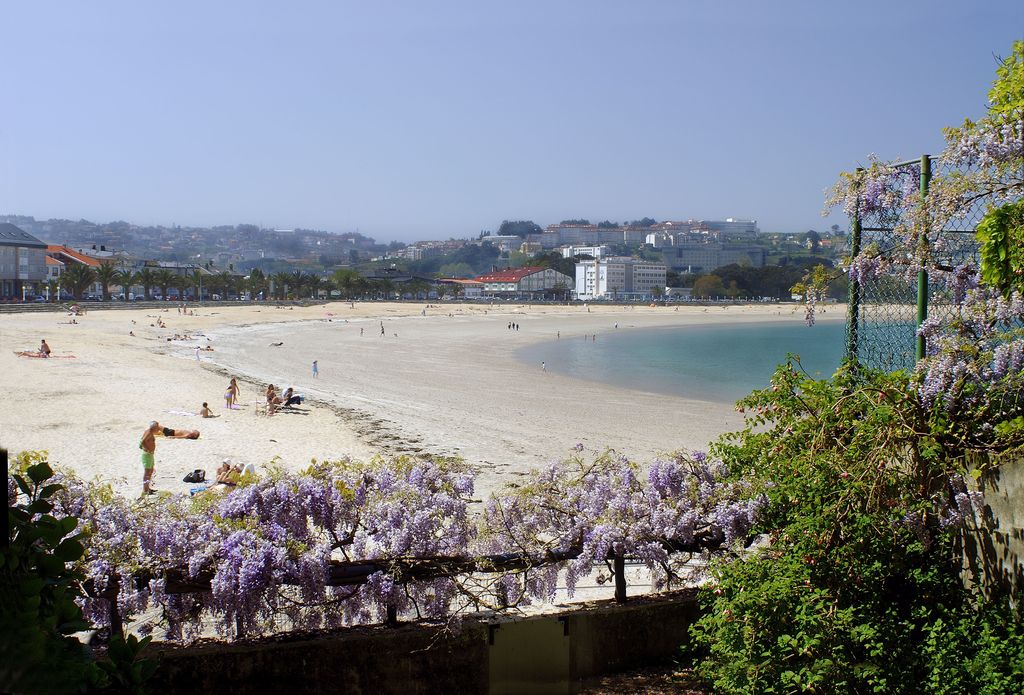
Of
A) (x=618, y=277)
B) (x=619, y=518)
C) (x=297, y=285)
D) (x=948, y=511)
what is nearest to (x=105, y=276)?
(x=297, y=285)

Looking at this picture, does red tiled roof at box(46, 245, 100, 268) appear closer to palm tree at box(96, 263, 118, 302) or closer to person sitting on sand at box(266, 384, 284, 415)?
palm tree at box(96, 263, 118, 302)

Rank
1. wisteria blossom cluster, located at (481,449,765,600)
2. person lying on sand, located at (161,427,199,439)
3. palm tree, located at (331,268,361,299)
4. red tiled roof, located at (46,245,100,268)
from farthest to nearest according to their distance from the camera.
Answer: palm tree, located at (331,268,361,299) → red tiled roof, located at (46,245,100,268) → person lying on sand, located at (161,427,199,439) → wisteria blossom cluster, located at (481,449,765,600)

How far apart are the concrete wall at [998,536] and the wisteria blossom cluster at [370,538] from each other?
1.49 metres

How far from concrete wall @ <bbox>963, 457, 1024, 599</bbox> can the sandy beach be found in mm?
4766

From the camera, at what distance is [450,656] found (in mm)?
5727

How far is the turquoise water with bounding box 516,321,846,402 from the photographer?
119 feet

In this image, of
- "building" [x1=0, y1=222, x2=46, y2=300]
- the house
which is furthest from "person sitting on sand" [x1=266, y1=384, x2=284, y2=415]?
the house

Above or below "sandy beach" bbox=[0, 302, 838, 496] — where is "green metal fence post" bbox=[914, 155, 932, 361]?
above

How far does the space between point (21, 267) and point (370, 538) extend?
8863 cm

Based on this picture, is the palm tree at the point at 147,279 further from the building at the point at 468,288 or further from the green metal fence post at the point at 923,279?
the green metal fence post at the point at 923,279

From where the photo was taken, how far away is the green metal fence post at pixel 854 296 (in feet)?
21.0

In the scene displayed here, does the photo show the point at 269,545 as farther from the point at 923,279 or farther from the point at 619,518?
the point at 923,279

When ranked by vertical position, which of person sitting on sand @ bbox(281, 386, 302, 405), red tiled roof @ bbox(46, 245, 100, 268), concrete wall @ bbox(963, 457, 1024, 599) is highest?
red tiled roof @ bbox(46, 245, 100, 268)

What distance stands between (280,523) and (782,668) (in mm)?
3488
